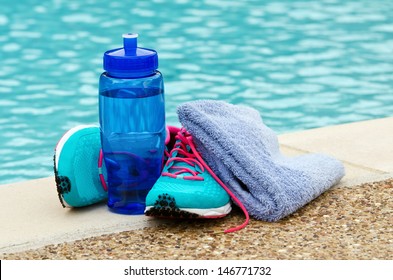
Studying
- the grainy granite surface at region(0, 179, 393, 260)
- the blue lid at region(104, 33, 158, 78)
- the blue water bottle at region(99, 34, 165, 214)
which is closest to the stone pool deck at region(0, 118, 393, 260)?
the grainy granite surface at region(0, 179, 393, 260)

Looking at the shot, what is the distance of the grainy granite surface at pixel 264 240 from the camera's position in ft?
8.96

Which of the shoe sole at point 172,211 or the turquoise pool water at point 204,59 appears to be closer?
the shoe sole at point 172,211

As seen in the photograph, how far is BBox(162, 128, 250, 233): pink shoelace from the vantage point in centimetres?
299

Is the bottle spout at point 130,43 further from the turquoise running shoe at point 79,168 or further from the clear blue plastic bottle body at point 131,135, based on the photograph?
the turquoise running shoe at point 79,168

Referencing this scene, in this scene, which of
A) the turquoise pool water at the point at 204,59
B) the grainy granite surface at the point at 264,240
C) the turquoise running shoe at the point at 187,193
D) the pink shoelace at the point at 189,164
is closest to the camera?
the grainy granite surface at the point at 264,240

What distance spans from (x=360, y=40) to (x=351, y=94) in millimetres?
1418

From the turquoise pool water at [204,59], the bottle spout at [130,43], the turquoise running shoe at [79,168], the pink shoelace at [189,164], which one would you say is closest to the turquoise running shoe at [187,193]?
the pink shoelace at [189,164]

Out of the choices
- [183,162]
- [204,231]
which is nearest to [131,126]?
[183,162]

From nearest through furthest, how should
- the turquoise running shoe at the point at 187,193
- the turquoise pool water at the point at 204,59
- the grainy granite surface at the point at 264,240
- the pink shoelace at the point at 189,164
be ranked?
the grainy granite surface at the point at 264,240, the turquoise running shoe at the point at 187,193, the pink shoelace at the point at 189,164, the turquoise pool water at the point at 204,59

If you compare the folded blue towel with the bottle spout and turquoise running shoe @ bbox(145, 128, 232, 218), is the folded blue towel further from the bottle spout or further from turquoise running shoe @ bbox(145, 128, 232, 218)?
A: the bottle spout

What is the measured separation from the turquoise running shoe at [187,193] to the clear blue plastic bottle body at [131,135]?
0.09 metres

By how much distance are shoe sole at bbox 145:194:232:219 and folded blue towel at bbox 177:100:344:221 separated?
0.54 ft

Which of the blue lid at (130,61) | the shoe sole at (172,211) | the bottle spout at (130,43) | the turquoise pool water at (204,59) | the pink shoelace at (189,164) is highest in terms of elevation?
the bottle spout at (130,43)
